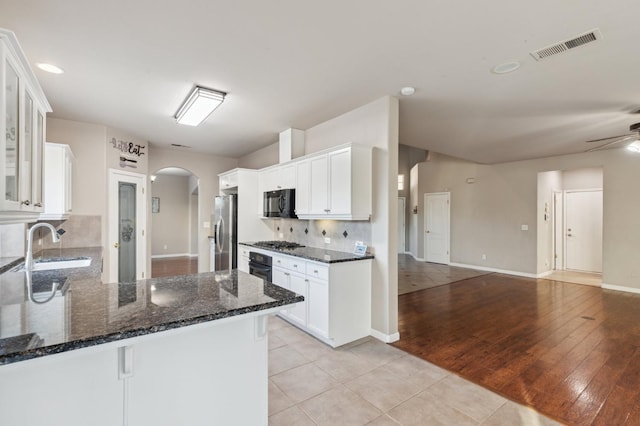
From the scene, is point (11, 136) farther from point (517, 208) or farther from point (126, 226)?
point (517, 208)

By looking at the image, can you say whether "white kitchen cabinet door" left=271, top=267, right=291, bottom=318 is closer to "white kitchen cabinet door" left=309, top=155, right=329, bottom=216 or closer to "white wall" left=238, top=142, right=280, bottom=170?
"white kitchen cabinet door" left=309, top=155, right=329, bottom=216

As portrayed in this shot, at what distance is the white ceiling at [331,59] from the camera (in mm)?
2008

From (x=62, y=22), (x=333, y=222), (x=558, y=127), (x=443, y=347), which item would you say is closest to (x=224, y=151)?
(x=333, y=222)

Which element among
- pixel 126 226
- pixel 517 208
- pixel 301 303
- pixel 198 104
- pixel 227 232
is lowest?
pixel 301 303

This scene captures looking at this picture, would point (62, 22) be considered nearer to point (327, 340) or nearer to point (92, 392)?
point (92, 392)

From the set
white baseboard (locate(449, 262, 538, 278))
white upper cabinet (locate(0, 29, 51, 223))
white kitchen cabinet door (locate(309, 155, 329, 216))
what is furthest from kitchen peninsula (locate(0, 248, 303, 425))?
white baseboard (locate(449, 262, 538, 278))

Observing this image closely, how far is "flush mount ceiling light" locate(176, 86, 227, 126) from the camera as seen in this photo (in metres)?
3.30

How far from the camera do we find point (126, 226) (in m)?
5.21

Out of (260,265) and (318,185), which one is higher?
(318,185)

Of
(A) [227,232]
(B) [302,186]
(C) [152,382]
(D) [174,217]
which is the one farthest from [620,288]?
(D) [174,217]

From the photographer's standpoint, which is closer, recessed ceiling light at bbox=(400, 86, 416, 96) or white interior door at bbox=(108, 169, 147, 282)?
recessed ceiling light at bbox=(400, 86, 416, 96)

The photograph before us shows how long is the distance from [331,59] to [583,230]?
8.32 m

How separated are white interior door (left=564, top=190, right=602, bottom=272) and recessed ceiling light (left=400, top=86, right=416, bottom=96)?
694 cm

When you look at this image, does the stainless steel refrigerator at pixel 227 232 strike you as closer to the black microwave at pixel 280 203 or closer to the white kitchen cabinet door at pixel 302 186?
the black microwave at pixel 280 203
